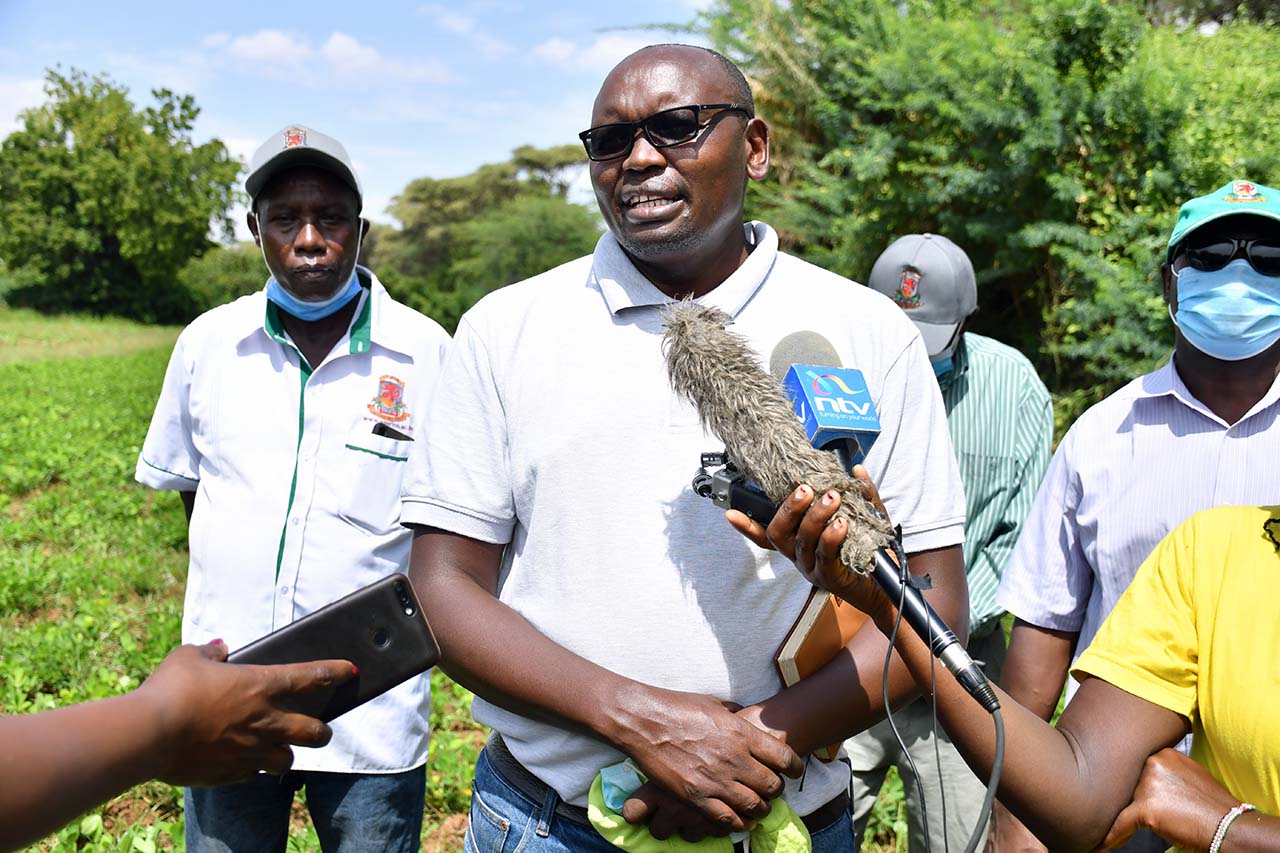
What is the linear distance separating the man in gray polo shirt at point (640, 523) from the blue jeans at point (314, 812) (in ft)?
2.92

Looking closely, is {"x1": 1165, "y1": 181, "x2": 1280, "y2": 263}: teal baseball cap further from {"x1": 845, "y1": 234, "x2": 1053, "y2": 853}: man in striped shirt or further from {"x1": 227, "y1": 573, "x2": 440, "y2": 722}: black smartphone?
{"x1": 227, "y1": 573, "x2": 440, "y2": 722}: black smartphone

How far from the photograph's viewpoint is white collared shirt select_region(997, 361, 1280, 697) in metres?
2.73

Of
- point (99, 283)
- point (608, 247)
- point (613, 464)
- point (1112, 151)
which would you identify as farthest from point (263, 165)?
point (99, 283)

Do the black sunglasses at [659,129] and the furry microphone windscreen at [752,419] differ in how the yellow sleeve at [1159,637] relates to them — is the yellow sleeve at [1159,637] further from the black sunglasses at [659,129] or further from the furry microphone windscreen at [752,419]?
the black sunglasses at [659,129]

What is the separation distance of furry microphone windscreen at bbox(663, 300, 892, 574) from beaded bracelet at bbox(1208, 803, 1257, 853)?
31.8 inches

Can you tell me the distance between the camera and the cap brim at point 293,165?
3373mm

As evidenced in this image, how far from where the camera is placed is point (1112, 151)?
827 centimetres

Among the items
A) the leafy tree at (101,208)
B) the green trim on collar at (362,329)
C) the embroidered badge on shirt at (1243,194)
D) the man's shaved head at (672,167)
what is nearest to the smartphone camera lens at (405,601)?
the man's shaved head at (672,167)

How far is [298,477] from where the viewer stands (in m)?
3.21

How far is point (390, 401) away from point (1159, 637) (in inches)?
89.0

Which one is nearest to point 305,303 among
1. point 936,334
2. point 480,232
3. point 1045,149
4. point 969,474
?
point 936,334

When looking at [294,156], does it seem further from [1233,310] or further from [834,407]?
[1233,310]

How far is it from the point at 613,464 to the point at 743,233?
696 mm

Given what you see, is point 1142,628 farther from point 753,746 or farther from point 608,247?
point 608,247
